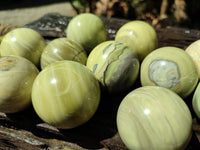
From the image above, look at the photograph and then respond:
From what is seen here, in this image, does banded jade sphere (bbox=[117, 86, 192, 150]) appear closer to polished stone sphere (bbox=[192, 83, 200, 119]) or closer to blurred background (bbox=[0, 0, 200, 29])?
polished stone sphere (bbox=[192, 83, 200, 119])

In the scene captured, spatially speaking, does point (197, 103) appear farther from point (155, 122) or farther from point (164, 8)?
point (164, 8)

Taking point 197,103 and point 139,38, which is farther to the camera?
point 139,38

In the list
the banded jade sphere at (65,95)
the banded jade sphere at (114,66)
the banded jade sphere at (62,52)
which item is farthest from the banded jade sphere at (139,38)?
the banded jade sphere at (65,95)

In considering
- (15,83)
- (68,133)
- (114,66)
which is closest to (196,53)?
(114,66)

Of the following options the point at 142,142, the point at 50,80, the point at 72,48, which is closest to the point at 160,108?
the point at 142,142

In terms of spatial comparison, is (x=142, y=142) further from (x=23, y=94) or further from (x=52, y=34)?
(x=52, y=34)

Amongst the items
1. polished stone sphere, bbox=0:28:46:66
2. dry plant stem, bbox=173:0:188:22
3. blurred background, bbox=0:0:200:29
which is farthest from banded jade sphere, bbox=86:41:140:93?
dry plant stem, bbox=173:0:188:22

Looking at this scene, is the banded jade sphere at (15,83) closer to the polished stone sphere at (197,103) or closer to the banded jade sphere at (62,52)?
the banded jade sphere at (62,52)
